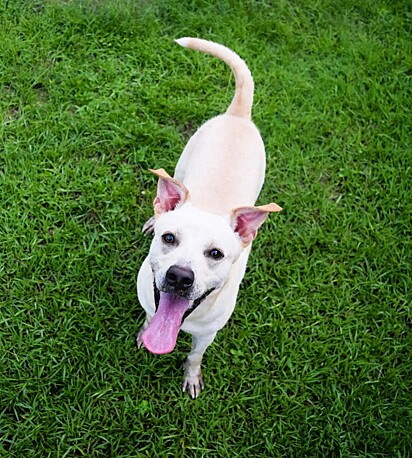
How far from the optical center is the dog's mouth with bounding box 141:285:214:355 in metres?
2.96

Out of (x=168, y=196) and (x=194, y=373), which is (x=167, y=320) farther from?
(x=194, y=373)

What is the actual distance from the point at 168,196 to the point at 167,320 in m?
0.65

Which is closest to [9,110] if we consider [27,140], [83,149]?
[27,140]

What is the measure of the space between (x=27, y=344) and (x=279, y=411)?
1666 mm

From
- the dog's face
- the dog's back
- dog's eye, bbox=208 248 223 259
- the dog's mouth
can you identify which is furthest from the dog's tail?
the dog's mouth

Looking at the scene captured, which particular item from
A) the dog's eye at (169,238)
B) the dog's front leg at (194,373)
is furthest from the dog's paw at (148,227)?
the dog's eye at (169,238)

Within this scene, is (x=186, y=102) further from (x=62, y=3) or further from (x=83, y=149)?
(x=62, y=3)

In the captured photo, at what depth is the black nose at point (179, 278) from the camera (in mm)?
2758

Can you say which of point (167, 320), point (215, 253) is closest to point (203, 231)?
point (215, 253)

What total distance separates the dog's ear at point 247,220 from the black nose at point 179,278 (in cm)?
44

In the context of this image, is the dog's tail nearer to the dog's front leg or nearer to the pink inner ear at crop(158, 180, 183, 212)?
the pink inner ear at crop(158, 180, 183, 212)

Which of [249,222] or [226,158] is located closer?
[249,222]

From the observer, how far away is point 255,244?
172 inches

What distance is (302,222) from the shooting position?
4.54 metres
